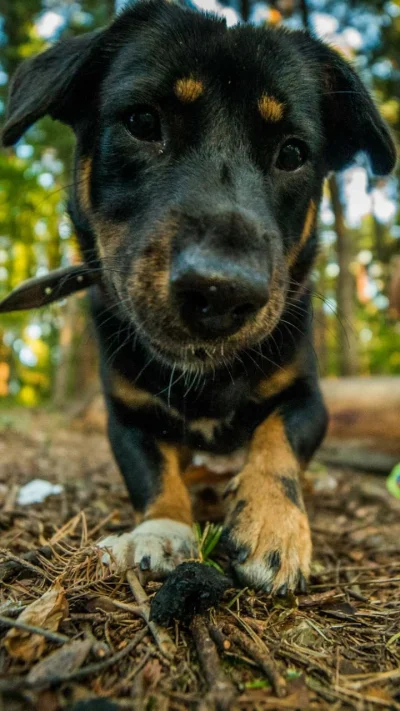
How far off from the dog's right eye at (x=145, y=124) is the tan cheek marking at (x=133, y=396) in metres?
1.20

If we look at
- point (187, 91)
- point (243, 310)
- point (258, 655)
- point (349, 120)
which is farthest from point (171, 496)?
point (349, 120)

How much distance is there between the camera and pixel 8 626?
1.55m

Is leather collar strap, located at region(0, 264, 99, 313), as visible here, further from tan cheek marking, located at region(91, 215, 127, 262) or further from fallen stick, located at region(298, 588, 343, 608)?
fallen stick, located at region(298, 588, 343, 608)

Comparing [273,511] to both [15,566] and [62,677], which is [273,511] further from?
[62,677]

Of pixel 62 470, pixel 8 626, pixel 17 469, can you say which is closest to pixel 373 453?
pixel 62 470

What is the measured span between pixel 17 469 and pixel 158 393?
1.71m

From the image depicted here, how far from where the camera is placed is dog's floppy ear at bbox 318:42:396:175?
3.14 meters

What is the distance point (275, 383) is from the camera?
3057 mm

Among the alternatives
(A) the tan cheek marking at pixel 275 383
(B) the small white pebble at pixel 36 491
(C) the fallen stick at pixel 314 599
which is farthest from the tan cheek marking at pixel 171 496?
(B) the small white pebble at pixel 36 491

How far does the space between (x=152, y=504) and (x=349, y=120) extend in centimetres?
225

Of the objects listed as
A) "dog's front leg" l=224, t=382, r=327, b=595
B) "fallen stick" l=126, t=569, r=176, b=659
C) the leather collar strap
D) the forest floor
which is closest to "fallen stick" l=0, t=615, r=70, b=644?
the forest floor

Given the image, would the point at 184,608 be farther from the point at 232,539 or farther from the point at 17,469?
the point at 17,469

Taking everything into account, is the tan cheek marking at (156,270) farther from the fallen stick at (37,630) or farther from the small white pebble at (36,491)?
the small white pebble at (36,491)

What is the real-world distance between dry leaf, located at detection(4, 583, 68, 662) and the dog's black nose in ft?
3.09
